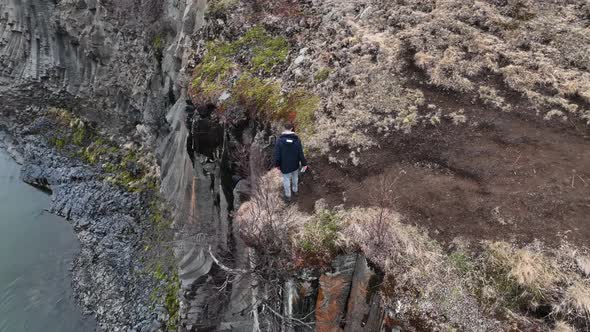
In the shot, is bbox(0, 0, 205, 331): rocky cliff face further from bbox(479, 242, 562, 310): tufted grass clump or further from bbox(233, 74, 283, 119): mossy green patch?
bbox(479, 242, 562, 310): tufted grass clump

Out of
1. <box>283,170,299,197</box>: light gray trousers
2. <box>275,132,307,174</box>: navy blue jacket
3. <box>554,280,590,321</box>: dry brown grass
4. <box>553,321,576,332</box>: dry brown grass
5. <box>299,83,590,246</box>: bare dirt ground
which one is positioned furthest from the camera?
<box>283,170,299,197</box>: light gray trousers

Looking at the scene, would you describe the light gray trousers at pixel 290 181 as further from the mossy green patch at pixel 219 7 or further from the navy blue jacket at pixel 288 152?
the mossy green patch at pixel 219 7

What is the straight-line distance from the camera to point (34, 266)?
86.1 ft

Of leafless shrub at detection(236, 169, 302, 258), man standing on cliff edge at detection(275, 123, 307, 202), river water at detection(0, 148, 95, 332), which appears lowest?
river water at detection(0, 148, 95, 332)

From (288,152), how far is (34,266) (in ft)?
70.7

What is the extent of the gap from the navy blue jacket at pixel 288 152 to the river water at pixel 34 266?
1650 centimetres

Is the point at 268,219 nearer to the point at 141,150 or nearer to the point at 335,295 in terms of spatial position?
the point at 335,295

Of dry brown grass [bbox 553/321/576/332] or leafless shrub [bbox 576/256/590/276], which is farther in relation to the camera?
leafless shrub [bbox 576/256/590/276]

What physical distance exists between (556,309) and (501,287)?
3.44 feet

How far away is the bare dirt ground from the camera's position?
1084 cm

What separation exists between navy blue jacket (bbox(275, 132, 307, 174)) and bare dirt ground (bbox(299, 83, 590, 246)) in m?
1.38

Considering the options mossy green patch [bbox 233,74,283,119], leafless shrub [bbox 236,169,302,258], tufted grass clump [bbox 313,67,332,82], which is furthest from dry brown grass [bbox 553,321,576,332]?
tufted grass clump [bbox 313,67,332,82]

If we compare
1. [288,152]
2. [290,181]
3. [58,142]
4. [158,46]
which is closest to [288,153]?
[288,152]

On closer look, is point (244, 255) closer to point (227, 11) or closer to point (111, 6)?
point (227, 11)
